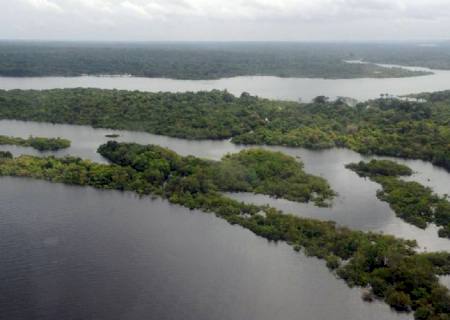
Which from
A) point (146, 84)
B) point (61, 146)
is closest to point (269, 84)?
point (146, 84)

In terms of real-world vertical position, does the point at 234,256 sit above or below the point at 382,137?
below

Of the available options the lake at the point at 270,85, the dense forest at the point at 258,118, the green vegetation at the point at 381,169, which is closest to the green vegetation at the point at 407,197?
the green vegetation at the point at 381,169

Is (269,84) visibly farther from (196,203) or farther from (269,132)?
(196,203)

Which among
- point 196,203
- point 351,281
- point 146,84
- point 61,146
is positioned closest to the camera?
point 351,281

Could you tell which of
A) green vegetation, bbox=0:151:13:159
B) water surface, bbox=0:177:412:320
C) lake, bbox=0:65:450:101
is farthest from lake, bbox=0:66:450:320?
lake, bbox=0:65:450:101

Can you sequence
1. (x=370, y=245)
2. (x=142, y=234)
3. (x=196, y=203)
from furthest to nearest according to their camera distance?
(x=196, y=203)
(x=142, y=234)
(x=370, y=245)

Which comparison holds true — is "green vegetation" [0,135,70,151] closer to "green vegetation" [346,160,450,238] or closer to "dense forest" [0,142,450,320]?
"dense forest" [0,142,450,320]

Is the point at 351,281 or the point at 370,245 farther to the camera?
the point at 370,245
